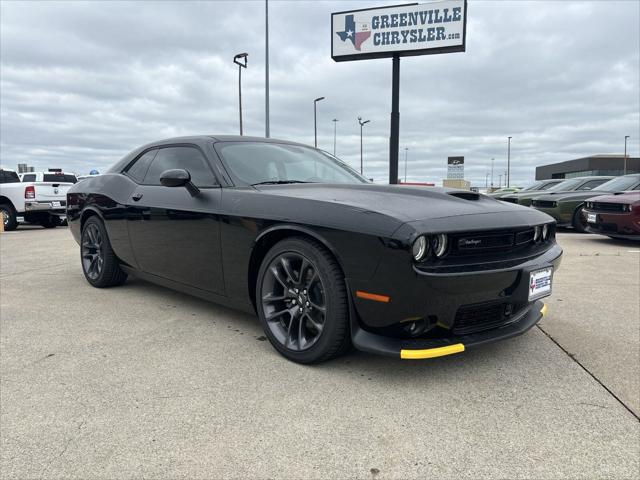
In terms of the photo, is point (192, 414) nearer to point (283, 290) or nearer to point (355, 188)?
point (283, 290)

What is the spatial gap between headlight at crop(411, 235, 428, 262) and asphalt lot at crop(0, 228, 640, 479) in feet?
2.19

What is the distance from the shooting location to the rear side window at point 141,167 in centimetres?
402

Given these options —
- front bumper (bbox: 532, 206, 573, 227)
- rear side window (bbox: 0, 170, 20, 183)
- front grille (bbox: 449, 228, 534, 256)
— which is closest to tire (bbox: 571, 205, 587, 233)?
front bumper (bbox: 532, 206, 573, 227)

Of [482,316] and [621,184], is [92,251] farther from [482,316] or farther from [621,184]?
[621,184]

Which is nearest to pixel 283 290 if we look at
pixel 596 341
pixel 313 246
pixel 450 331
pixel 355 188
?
pixel 313 246

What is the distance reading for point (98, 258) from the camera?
176 inches

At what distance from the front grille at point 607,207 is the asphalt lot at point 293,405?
15.0 ft

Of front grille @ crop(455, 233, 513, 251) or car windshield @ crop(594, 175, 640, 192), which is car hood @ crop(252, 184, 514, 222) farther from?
car windshield @ crop(594, 175, 640, 192)

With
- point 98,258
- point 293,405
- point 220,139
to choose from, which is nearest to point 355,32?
point 98,258

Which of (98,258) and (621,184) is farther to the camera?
(621,184)

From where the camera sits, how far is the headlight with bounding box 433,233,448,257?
2246mm

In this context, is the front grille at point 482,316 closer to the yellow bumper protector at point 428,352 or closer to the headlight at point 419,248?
the yellow bumper protector at point 428,352

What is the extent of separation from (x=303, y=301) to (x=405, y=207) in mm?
754

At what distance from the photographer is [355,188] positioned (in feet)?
9.61
